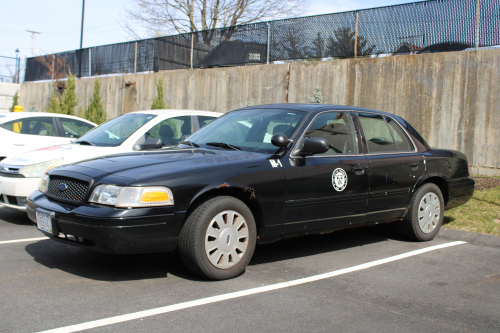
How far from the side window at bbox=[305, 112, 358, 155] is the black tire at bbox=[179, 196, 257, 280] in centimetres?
125

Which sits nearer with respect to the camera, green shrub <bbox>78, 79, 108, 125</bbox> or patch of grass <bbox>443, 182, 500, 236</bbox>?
patch of grass <bbox>443, 182, 500, 236</bbox>

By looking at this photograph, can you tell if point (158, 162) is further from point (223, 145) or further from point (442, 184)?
point (442, 184)

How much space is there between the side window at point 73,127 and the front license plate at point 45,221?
525 cm

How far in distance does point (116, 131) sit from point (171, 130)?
863 millimetres

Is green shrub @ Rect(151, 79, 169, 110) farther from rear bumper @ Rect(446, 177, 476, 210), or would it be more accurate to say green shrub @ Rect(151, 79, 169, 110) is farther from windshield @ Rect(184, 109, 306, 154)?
rear bumper @ Rect(446, 177, 476, 210)

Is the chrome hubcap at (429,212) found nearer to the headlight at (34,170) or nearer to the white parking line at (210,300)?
the white parking line at (210,300)

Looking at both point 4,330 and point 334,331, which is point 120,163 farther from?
point 334,331

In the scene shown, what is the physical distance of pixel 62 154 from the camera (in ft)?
21.9

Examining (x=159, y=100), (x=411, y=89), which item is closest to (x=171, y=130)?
(x=411, y=89)

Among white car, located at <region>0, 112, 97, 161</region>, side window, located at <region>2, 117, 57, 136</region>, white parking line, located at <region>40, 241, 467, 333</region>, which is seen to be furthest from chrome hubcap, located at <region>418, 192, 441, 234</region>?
side window, located at <region>2, 117, 57, 136</region>

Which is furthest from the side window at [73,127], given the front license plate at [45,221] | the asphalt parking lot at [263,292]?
the front license plate at [45,221]

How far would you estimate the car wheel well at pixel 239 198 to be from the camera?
4098mm

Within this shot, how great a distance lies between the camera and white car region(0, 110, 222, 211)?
627 centimetres

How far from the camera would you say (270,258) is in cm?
511
